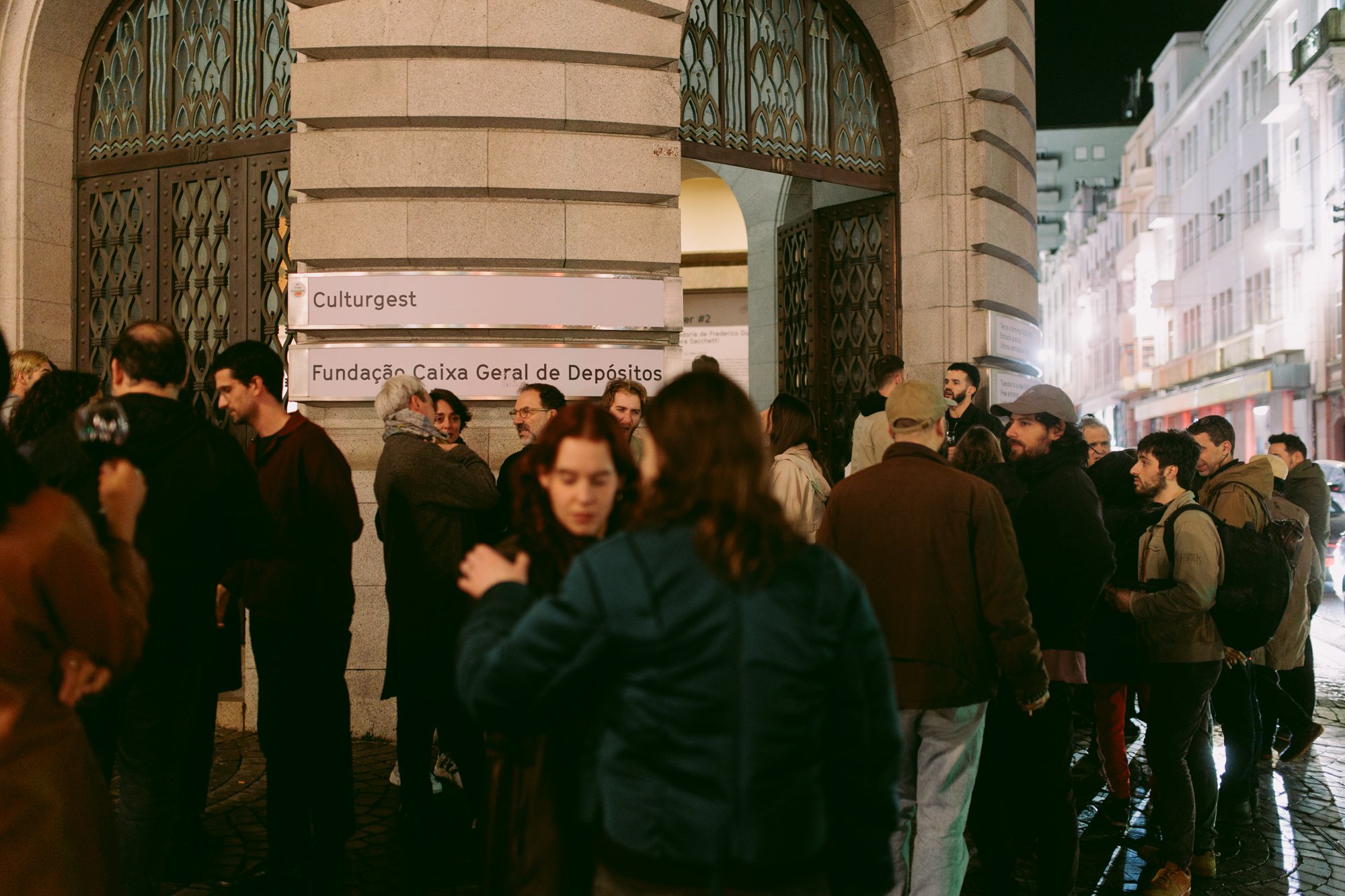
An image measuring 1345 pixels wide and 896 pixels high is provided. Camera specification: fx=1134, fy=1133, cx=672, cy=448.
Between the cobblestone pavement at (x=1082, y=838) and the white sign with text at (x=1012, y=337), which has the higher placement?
the white sign with text at (x=1012, y=337)

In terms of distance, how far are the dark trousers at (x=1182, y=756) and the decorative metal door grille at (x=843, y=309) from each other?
214 inches

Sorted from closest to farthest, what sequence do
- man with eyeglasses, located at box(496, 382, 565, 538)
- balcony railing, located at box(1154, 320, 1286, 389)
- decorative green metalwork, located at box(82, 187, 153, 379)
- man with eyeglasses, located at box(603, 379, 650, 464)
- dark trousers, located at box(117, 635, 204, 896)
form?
dark trousers, located at box(117, 635, 204, 896) → man with eyeglasses, located at box(496, 382, 565, 538) → man with eyeglasses, located at box(603, 379, 650, 464) → decorative green metalwork, located at box(82, 187, 153, 379) → balcony railing, located at box(1154, 320, 1286, 389)

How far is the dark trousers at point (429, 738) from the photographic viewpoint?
17.0 feet

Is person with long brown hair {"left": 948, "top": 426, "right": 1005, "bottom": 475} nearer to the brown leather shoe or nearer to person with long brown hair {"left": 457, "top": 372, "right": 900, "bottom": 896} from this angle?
the brown leather shoe

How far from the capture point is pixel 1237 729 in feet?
18.6

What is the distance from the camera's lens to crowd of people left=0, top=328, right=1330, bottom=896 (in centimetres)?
212

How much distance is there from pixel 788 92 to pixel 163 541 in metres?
6.99

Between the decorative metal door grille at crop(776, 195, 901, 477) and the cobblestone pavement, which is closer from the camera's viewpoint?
the cobblestone pavement

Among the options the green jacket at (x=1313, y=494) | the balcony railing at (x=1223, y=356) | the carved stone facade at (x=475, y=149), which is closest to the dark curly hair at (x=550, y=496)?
the carved stone facade at (x=475, y=149)

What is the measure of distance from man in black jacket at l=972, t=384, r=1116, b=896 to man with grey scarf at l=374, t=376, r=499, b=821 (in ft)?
7.47

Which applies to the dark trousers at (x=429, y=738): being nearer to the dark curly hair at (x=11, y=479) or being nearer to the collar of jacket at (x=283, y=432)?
the collar of jacket at (x=283, y=432)

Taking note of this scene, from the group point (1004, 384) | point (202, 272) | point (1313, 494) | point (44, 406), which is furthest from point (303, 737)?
point (1313, 494)

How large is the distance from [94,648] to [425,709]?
300cm

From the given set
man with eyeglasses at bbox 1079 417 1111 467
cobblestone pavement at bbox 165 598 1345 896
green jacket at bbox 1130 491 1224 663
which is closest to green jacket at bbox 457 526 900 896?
cobblestone pavement at bbox 165 598 1345 896
